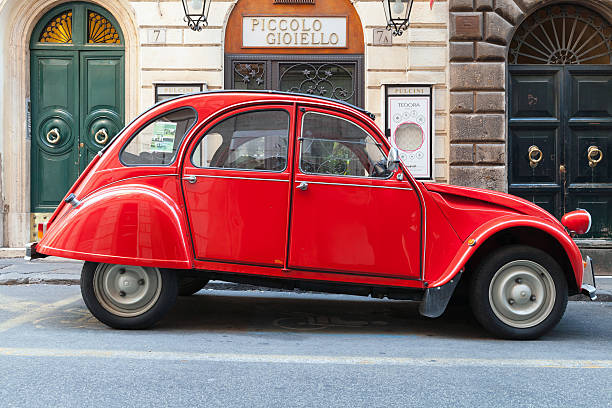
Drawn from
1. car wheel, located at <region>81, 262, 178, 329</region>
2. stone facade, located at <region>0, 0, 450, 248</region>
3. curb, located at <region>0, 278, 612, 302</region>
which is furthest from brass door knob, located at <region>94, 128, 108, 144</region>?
car wheel, located at <region>81, 262, 178, 329</region>

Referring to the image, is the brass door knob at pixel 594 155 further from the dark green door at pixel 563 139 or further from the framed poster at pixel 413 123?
the framed poster at pixel 413 123

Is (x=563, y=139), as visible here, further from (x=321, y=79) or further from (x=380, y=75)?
(x=321, y=79)

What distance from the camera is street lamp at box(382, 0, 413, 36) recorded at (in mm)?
10211

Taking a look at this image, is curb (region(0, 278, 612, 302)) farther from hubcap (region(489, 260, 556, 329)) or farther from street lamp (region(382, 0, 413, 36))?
street lamp (region(382, 0, 413, 36))

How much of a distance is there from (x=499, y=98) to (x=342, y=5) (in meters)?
3.11

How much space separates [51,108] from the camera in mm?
11016

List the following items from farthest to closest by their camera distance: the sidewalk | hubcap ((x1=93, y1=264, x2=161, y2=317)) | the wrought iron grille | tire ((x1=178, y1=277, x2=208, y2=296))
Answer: the wrought iron grille → the sidewalk → tire ((x1=178, y1=277, x2=208, y2=296)) → hubcap ((x1=93, y1=264, x2=161, y2=317))

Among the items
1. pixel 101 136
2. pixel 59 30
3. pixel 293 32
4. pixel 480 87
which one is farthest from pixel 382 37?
pixel 59 30

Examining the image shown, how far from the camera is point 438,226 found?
5102 mm

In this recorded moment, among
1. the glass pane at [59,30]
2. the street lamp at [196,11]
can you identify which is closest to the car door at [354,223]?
the street lamp at [196,11]

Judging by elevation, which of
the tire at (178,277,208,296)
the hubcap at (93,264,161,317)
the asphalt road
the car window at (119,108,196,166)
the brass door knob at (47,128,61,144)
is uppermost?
the brass door knob at (47,128,61,144)

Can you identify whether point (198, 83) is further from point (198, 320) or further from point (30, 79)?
point (198, 320)

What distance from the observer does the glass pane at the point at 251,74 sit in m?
10.8

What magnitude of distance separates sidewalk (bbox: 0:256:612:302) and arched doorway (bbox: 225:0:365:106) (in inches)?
162
